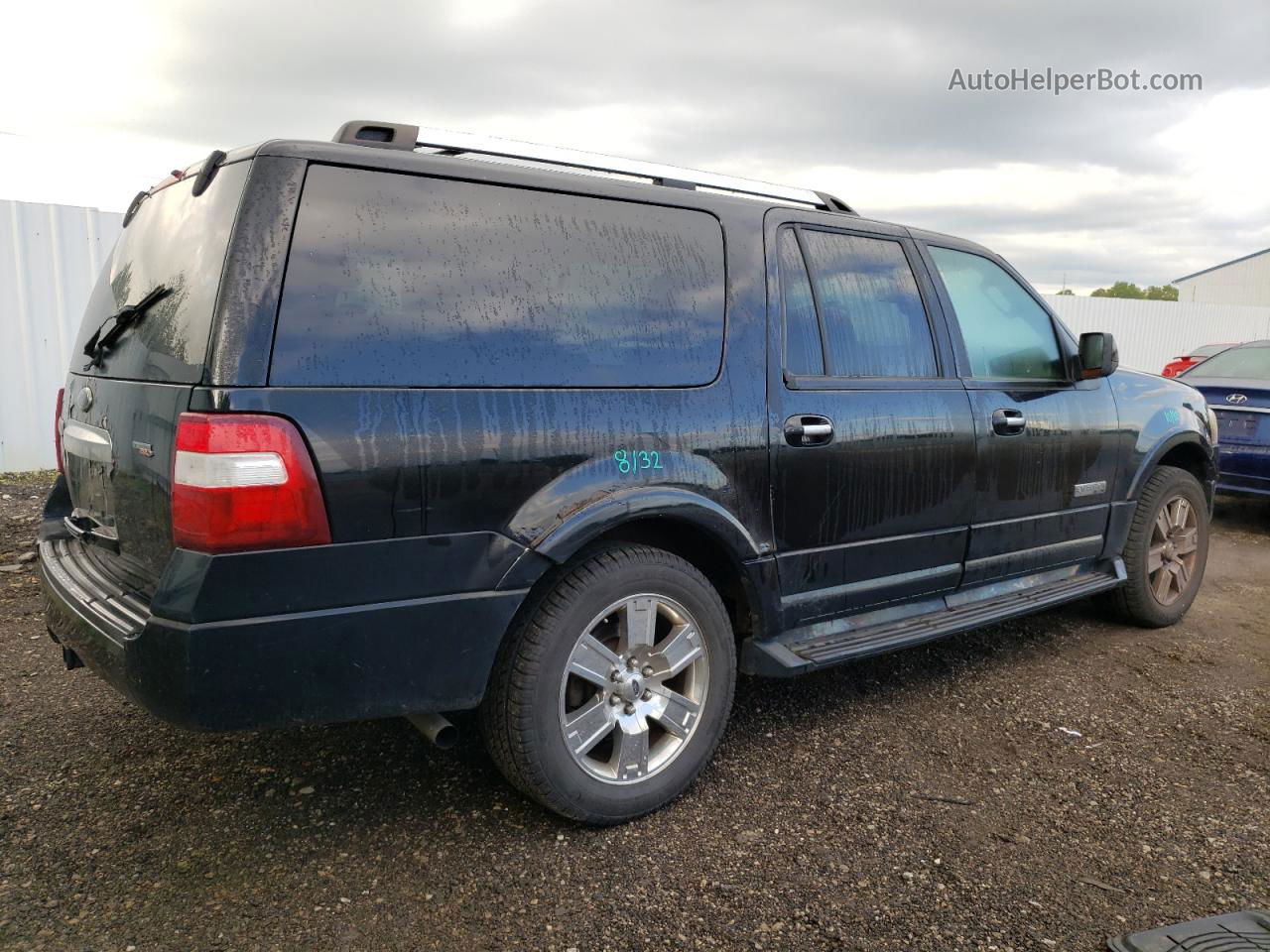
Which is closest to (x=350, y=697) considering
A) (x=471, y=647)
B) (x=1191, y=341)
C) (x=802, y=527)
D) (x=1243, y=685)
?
(x=471, y=647)

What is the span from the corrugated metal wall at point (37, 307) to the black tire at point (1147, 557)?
26.8ft

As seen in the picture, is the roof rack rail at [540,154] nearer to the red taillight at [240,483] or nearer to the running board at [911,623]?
the red taillight at [240,483]

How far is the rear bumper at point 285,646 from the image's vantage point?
2074mm

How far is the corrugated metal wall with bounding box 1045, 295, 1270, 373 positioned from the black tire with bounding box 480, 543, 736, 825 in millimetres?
21102

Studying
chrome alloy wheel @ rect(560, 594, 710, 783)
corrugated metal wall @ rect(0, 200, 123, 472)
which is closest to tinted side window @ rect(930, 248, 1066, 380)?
chrome alloy wheel @ rect(560, 594, 710, 783)

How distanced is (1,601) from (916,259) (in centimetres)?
462

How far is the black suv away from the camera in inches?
83.6

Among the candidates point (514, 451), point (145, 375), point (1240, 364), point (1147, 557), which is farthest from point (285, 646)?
point (1240, 364)

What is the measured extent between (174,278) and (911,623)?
268cm

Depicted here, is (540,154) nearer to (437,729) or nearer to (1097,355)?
(437,729)

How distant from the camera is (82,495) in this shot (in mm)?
2791

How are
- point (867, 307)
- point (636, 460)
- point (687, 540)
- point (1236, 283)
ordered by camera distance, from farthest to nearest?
point (1236, 283)
point (867, 307)
point (687, 540)
point (636, 460)

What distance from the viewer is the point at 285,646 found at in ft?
6.99

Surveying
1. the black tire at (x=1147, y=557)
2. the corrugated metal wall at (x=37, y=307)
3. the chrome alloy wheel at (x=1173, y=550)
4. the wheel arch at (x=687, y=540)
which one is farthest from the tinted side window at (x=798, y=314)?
the corrugated metal wall at (x=37, y=307)
